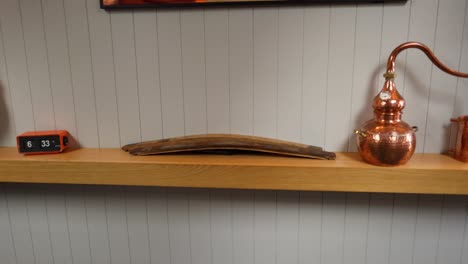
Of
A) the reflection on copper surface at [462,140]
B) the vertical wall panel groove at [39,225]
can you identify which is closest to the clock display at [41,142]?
the vertical wall panel groove at [39,225]

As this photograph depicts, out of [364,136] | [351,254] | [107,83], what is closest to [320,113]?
[364,136]

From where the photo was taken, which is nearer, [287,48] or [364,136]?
[364,136]

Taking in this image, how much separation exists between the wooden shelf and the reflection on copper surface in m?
0.03

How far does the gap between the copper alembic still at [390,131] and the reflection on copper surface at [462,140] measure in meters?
0.14

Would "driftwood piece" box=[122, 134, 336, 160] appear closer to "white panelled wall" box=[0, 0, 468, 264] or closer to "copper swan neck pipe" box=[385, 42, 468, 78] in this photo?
"white panelled wall" box=[0, 0, 468, 264]

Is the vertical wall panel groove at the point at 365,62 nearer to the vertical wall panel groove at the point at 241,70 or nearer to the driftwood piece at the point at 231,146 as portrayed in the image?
the driftwood piece at the point at 231,146

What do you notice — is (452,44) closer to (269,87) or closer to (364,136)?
(364,136)

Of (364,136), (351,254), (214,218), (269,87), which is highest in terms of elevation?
(269,87)

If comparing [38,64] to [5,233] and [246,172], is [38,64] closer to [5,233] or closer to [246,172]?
[5,233]

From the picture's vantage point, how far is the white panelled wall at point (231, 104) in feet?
3.17

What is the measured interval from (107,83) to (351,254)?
1094 mm

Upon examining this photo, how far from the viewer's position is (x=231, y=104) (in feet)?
3.41

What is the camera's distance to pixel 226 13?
99 centimetres

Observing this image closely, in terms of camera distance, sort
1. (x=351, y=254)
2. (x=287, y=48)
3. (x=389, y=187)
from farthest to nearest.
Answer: (x=351, y=254)
(x=287, y=48)
(x=389, y=187)
